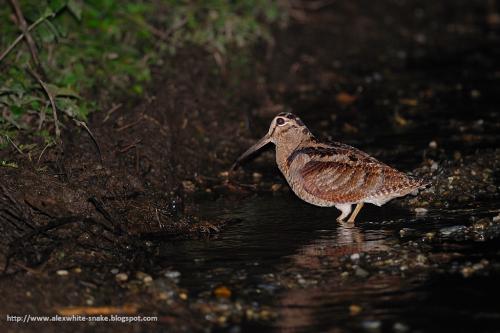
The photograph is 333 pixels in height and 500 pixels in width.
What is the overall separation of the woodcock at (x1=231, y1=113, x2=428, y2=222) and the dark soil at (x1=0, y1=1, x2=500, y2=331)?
1.94 ft

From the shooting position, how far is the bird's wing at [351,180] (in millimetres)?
7254

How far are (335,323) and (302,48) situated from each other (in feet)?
29.2

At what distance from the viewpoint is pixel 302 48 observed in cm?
1373

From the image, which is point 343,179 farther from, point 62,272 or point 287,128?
point 62,272

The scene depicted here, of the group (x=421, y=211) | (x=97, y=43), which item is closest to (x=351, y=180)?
(x=421, y=211)

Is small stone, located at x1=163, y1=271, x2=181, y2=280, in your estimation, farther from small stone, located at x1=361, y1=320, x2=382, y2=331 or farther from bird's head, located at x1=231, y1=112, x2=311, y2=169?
bird's head, located at x1=231, y1=112, x2=311, y2=169

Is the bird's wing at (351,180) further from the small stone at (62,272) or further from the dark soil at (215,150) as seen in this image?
the small stone at (62,272)

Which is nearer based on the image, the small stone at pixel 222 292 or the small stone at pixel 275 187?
the small stone at pixel 222 292

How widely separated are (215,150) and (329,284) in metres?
3.81

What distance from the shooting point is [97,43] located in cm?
1050

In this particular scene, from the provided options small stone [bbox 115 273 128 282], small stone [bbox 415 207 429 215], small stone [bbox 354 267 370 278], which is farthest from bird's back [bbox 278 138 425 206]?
small stone [bbox 115 273 128 282]

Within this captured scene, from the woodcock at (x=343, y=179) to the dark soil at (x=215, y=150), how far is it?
591 millimetres

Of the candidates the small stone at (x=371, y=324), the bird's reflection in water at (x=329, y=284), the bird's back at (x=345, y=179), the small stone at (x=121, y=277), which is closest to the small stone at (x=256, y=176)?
the bird's back at (x=345, y=179)

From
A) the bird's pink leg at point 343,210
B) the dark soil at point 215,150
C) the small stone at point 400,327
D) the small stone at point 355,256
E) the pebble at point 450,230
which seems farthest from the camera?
the bird's pink leg at point 343,210
